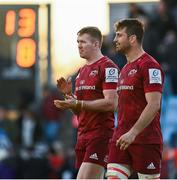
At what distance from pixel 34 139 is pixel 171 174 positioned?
6.11 meters

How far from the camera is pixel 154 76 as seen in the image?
1006cm

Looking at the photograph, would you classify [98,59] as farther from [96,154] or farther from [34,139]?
[34,139]

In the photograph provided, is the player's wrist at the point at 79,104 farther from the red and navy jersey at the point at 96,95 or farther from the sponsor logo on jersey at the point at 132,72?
the sponsor logo on jersey at the point at 132,72

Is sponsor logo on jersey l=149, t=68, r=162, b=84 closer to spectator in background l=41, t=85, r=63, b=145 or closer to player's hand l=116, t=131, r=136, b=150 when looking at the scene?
player's hand l=116, t=131, r=136, b=150

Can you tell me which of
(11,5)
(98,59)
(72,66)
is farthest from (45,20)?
(98,59)

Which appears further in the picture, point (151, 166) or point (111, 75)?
point (111, 75)

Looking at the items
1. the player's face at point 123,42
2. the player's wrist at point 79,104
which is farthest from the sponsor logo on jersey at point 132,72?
the player's wrist at point 79,104

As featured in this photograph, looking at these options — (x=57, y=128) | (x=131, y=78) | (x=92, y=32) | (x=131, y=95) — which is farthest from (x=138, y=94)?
(x=57, y=128)

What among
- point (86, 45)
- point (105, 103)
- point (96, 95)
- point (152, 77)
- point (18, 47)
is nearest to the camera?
point (152, 77)

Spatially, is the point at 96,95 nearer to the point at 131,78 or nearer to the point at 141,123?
the point at 131,78

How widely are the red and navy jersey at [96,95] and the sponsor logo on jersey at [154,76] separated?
860mm

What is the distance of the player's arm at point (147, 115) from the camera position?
389 inches

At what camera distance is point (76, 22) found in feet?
79.7

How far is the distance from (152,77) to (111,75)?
2.92ft
